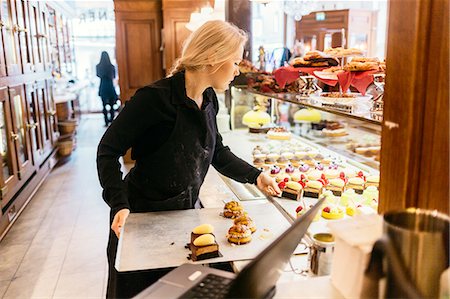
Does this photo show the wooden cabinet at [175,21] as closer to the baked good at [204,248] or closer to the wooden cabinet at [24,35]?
the wooden cabinet at [24,35]

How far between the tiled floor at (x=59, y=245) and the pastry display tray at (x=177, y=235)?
1.29 metres

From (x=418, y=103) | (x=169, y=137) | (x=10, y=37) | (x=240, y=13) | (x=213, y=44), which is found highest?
(x=240, y=13)

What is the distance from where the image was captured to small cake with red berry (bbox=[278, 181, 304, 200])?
1921mm

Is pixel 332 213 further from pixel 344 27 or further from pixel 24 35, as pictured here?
pixel 344 27

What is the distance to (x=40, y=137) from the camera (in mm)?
4965

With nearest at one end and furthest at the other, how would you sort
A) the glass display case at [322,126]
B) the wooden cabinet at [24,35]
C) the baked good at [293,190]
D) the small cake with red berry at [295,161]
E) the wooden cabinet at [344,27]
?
the baked good at [293,190]
the glass display case at [322,126]
the small cake with red berry at [295,161]
the wooden cabinet at [24,35]
the wooden cabinet at [344,27]

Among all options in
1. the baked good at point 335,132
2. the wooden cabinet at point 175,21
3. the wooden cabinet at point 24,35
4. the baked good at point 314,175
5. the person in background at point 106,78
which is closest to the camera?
the baked good at point 314,175

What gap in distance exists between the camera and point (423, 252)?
0.72 m

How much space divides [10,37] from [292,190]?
324 cm

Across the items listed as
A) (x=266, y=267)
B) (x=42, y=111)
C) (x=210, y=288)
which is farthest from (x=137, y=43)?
(x=266, y=267)

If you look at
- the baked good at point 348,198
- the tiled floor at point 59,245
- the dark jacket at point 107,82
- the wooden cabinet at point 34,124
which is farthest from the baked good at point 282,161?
the dark jacket at point 107,82

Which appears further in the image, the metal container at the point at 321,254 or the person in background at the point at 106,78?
the person in background at the point at 106,78

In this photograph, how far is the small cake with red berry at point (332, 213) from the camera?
1.65 m

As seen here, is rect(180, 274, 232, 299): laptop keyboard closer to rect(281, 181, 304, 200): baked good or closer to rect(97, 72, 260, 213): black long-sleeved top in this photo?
rect(97, 72, 260, 213): black long-sleeved top
